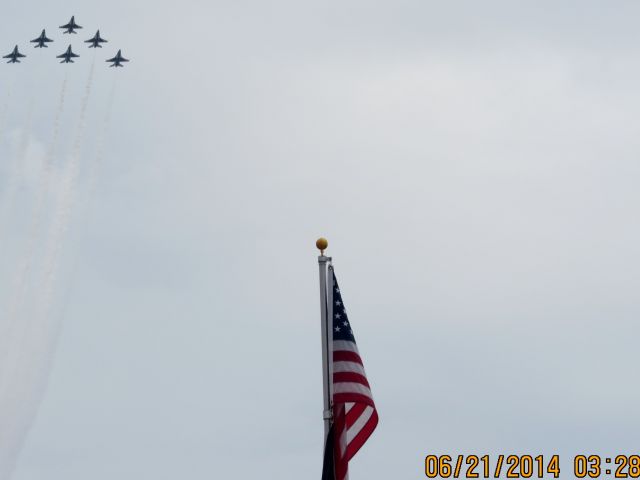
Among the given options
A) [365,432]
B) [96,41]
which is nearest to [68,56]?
[96,41]

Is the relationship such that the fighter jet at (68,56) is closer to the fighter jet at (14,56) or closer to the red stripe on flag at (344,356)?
the fighter jet at (14,56)

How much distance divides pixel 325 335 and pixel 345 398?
8.13 ft

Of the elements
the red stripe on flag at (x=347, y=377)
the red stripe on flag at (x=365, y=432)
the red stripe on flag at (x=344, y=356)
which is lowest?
the red stripe on flag at (x=365, y=432)

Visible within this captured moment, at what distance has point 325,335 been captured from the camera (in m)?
53.0

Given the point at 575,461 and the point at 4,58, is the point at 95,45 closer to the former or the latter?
the point at 4,58

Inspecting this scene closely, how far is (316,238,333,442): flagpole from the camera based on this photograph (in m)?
52.2

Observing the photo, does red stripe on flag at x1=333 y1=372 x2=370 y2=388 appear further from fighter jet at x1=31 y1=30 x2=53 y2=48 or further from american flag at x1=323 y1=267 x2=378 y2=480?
fighter jet at x1=31 y1=30 x2=53 y2=48

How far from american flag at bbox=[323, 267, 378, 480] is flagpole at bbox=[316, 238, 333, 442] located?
0.94ft

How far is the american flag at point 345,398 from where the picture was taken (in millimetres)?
52875

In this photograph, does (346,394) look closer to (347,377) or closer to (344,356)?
(347,377)

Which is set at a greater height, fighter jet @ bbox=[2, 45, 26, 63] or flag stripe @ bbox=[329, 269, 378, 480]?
fighter jet @ bbox=[2, 45, 26, 63]

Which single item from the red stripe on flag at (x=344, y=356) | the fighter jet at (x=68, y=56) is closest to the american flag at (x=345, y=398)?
the red stripe on flag at (x=344, y=356)

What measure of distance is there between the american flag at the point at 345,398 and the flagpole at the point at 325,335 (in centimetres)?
29

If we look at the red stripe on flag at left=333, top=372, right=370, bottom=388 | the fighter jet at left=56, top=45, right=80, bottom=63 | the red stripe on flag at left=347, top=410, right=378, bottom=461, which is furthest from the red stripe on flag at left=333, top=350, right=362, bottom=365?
the fighter jet at left=56, top=45, right=80, bottom=63
